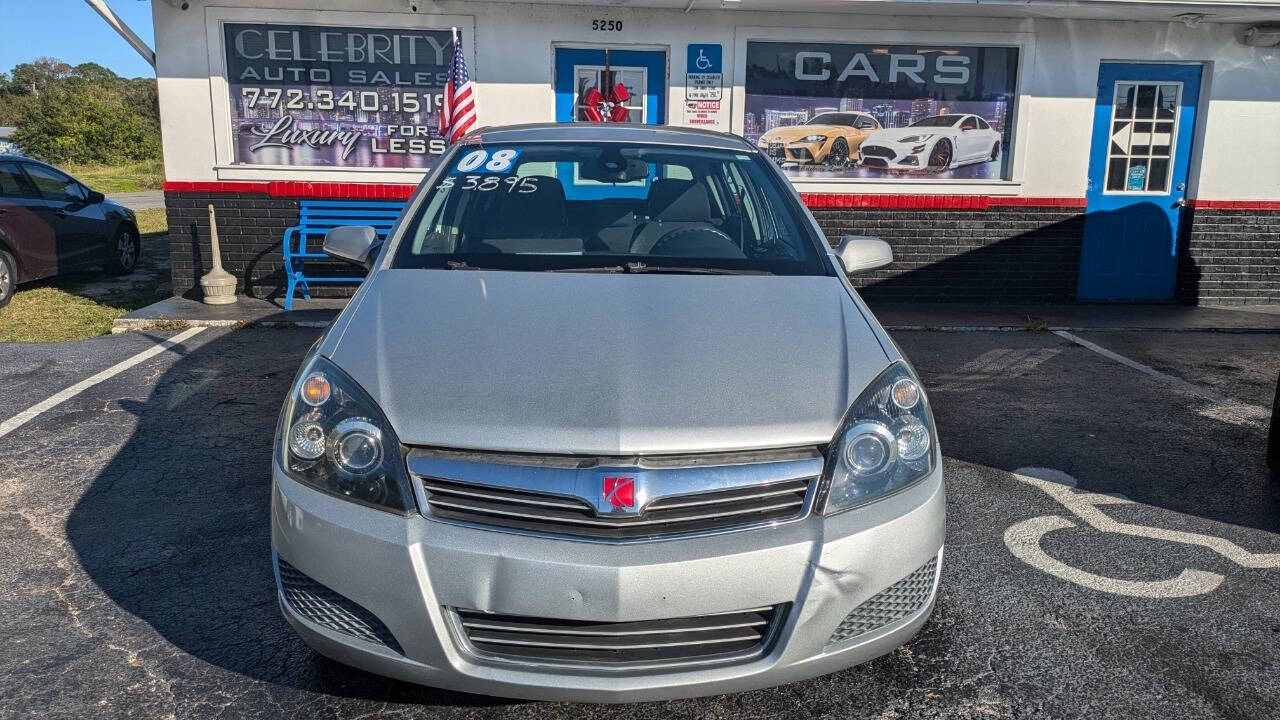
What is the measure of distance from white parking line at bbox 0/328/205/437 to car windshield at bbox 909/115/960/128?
687 centimetres

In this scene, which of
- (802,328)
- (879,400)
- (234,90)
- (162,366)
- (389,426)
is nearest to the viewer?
(389,426)

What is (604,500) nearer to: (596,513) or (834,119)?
(596,513)

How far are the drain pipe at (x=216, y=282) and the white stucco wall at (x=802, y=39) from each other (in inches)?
28.6

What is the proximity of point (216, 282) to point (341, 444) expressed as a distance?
285 inches

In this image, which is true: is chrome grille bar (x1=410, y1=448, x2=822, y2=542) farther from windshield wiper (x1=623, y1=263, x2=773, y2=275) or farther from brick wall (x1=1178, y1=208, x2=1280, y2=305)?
brick wall (x1=1178, y1=208, x2=1280, y2=305)

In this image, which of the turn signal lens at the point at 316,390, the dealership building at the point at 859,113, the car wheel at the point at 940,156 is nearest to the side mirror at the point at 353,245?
the turn signal lens at the point at 316,390

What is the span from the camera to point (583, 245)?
366cm

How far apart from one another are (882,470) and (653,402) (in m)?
0.61

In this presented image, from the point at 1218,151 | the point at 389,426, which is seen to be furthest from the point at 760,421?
the point at 1218,151

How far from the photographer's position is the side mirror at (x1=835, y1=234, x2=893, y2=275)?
381cm

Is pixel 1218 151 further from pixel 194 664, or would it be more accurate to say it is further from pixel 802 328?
pixel 194 664

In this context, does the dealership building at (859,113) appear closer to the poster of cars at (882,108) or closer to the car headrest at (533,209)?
the poster of cars at (882,108)

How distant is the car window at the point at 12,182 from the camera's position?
992 centimetres

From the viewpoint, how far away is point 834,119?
9.68m
